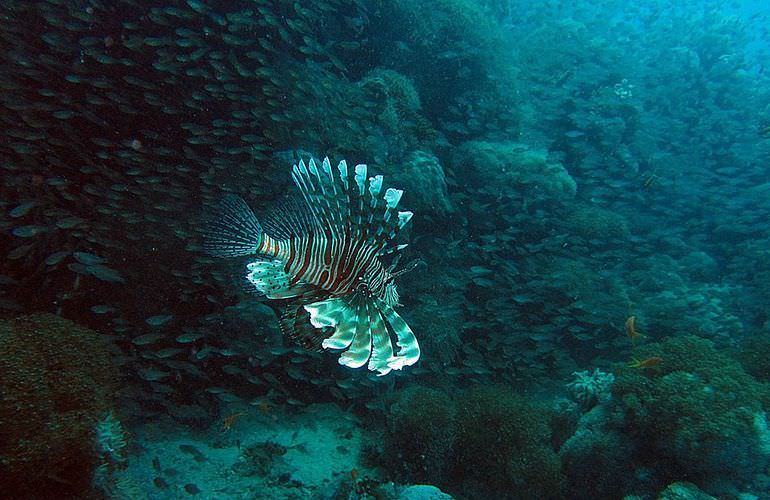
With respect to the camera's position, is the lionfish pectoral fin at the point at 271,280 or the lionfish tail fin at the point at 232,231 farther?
the lionfish tail fin at the point at 232,231

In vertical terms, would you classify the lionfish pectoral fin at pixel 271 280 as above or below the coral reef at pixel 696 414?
below

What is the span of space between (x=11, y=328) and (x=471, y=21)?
11000mm

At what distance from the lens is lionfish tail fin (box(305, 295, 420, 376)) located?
2139 millimetres

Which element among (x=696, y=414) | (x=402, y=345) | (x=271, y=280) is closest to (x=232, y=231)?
(x=271, y=280)

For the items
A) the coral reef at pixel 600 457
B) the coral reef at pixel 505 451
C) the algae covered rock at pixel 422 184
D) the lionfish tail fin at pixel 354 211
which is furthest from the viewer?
the algae covered rock at pixel 422 184

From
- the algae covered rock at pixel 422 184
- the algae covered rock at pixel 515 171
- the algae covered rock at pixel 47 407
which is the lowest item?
the algae covered rock at pixel 47 407

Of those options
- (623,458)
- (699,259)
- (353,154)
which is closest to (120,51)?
(353,154)

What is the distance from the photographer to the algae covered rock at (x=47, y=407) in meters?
2.56

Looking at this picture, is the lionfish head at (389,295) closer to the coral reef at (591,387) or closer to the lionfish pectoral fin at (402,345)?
the lionfish pectoral fin at (402,345)

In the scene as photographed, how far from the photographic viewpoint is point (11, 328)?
3020 mm

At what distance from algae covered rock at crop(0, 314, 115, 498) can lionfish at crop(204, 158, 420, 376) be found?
1.42 metres

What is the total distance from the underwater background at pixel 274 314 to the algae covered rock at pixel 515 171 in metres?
0.05

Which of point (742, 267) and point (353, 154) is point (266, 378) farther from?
point (742, 267)

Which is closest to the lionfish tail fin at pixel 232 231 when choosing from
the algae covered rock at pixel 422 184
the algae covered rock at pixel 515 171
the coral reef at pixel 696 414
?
the algae covered rock at pixel 422 184
